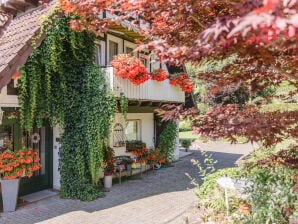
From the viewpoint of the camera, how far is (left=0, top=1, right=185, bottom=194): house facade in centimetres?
790

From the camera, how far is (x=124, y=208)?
327 inches

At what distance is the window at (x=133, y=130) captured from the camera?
13.0 meters

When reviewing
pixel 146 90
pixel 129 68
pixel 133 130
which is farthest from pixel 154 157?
pixel 129 68

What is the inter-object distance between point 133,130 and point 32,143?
191 inches

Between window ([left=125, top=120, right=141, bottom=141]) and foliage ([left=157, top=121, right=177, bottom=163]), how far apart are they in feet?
4.16

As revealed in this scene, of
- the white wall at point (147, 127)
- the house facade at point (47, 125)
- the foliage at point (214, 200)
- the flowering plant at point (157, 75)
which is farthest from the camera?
the white wall at point (147, 127)

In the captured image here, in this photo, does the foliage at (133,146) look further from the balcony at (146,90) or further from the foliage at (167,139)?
the balcony at (146,90)

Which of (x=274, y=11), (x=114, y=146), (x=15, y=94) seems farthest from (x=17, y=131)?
(x=274, y=11)

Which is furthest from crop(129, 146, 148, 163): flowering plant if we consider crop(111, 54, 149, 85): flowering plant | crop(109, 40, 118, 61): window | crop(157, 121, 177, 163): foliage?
crop(109, 40, 118, 61): window

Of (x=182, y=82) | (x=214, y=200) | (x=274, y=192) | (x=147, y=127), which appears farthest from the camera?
(x=147, y=127)

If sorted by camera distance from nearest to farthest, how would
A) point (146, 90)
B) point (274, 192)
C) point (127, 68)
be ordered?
1. point (274, 192)
2. point (127, 68)
3. point (146, 90)

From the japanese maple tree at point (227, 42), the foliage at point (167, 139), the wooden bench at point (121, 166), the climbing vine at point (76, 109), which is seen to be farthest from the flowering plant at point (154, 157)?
the japanese maple tree at point (227, 42)

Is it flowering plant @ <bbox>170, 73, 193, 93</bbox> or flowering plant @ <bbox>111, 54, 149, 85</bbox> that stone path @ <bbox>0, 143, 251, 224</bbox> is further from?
flowering plant @ <bbox>111, 54, 149, 85</bbox>

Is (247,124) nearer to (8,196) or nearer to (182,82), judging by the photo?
(8,196)
